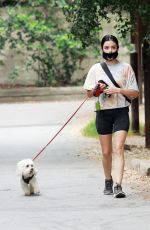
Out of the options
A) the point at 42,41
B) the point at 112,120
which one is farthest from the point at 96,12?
the point at 42,41

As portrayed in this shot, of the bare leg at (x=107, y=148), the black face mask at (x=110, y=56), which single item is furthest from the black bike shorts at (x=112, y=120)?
the black face mask at (x=110, y=56)

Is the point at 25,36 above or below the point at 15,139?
above

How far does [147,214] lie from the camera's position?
8.38 m

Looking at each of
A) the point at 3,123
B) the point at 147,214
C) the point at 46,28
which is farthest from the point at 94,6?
the point at 46,28

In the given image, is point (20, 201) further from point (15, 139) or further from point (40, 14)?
point (40, 14)

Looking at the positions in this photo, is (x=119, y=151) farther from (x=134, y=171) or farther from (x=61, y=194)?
(x=134, y=171)

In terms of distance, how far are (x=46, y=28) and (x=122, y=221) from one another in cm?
2061

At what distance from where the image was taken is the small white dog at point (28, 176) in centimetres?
970

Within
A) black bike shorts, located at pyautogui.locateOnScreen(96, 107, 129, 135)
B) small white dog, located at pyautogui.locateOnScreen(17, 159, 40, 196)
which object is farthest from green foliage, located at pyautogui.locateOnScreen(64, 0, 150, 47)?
small white dog, located at pyautogui.locateOnScreen(17, 159, 40, 196)

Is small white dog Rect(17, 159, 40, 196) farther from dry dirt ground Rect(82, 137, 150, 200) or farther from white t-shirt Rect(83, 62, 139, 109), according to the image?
dry dirt ground Rect(82, 137, 150, 200)

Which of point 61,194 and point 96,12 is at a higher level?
point 96,12

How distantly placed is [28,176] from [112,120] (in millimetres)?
1204

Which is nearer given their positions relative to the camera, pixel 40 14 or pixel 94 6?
pixel 94 6

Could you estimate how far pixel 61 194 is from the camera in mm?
10023
